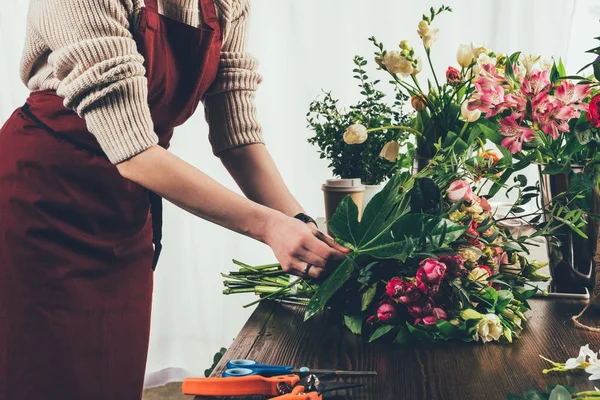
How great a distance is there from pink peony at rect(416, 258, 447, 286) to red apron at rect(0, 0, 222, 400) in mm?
662

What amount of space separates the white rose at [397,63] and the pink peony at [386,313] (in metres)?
0.50

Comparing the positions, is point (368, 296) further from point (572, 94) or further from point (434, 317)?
point (572, 94)

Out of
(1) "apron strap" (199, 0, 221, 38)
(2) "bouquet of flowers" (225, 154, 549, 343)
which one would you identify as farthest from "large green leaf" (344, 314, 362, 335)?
(1) "apron strap" (199, 0, 221, 38)

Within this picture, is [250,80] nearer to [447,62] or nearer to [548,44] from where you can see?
[447,62]

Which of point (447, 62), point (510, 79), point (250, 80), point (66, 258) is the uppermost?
point (447, 62)

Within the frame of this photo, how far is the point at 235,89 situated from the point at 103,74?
1.32ft

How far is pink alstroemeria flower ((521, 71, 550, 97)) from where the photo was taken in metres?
1.12

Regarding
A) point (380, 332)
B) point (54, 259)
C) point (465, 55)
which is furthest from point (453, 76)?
point (54, 259)

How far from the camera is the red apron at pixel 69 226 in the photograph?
1.36 m

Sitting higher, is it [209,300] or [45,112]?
[45,112]

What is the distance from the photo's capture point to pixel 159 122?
4.83ft

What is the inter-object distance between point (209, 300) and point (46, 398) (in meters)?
1.59

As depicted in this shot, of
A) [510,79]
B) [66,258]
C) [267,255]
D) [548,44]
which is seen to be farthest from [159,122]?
[548,44]

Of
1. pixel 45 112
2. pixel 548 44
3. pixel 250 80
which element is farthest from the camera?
pixel 548 44
